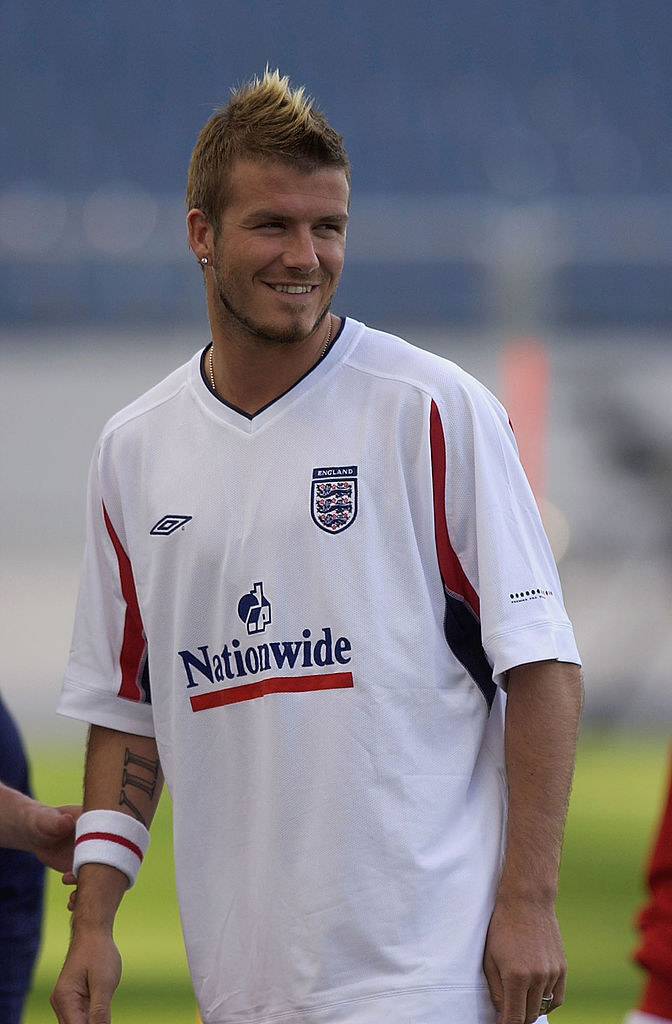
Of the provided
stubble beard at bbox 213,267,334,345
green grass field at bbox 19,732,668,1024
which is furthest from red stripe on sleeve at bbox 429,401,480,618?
green grass field at bbox 19,732,668,1024

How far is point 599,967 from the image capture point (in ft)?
16.6

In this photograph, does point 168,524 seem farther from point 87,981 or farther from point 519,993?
point 519,993

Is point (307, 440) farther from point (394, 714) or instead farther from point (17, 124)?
point (17, 124)

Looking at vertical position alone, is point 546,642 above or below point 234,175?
below

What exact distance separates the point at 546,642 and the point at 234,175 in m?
0.81

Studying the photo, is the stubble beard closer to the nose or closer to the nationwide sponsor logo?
the nose

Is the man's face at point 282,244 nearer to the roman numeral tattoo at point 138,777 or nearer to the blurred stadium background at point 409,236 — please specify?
the roman numeral tattoo at point 138,777

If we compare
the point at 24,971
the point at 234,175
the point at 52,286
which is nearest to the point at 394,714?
the point at 234,175

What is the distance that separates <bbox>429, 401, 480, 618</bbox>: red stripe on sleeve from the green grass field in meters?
2.70

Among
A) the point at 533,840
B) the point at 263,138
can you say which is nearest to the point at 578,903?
the point at 533,840

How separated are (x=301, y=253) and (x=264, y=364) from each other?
20cm

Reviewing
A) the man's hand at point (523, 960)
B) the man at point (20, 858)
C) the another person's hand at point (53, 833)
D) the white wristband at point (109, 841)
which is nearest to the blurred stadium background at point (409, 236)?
the man at point (20, 858)

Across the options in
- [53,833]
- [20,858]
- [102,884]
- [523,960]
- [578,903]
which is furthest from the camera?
[578,903]

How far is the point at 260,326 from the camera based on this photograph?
7.53ft
